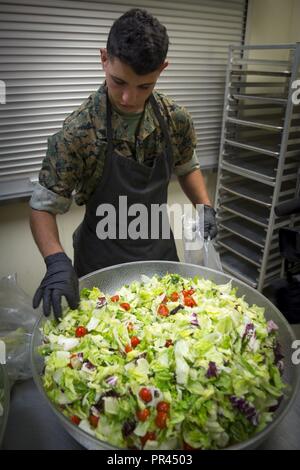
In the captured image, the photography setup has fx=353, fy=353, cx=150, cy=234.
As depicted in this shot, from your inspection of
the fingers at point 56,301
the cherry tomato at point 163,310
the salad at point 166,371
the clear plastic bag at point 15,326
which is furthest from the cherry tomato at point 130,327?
the clear plastic bag at point 15,326

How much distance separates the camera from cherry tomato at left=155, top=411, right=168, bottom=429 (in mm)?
810

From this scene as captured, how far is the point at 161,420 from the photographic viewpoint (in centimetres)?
81

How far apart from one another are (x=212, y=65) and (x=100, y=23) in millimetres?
1074

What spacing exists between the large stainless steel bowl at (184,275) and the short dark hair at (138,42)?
72 centimetres

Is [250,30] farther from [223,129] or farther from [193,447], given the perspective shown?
[193,447]

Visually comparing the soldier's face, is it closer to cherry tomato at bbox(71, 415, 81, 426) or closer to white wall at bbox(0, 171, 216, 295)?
cherry tomato at bbox(71, 415, 81, 426)

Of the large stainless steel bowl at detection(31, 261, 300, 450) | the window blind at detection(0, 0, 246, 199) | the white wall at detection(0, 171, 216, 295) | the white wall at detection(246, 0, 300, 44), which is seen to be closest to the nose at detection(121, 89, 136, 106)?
the large stainless steel bowl at detection(31, 261, 300, 450)

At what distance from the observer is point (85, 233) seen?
175cm

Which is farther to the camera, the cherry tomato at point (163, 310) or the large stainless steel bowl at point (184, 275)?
the cherry tomato at point (163, 310)

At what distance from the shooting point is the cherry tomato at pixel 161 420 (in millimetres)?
810

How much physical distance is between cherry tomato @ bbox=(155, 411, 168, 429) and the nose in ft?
3.37

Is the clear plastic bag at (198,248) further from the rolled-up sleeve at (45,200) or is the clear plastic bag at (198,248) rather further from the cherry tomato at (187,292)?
the rolled-up sleeve at (45,200)

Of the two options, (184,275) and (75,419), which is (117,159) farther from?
(75,419)
